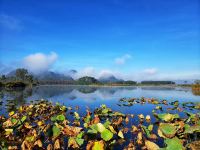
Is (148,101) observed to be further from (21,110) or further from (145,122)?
(21,110)

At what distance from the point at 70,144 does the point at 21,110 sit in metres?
12.6

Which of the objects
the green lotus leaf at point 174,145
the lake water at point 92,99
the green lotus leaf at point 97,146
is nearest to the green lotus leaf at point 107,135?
the green lotus leaf at point 97,146

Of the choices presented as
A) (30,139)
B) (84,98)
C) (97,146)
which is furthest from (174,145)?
(84,98)

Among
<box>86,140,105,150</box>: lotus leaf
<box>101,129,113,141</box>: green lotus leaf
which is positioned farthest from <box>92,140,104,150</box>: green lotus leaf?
<box>101,129,113,141</box>: green lotus leaf

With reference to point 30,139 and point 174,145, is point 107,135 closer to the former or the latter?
point 174,145

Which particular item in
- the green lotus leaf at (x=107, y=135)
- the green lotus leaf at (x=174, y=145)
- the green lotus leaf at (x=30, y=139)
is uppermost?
the green lotus leaf at (x=107, y=135)

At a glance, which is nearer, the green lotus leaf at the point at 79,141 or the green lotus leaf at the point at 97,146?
the green lotus leaf at the point at 97,146

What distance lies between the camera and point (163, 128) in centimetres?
1054

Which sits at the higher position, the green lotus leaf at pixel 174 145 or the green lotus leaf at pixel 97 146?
the green lotus leaf at pixel 97 146

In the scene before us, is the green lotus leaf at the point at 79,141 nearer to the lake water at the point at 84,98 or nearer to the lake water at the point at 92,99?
the lake water at the point at 92,99

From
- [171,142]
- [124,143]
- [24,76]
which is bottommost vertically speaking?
[124,143]

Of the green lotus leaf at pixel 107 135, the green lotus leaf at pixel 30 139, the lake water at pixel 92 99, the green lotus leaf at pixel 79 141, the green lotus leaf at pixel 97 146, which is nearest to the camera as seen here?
the green lotus leaf at pixel 97 146

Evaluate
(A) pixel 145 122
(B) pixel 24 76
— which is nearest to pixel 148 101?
(A) pixel 145 122

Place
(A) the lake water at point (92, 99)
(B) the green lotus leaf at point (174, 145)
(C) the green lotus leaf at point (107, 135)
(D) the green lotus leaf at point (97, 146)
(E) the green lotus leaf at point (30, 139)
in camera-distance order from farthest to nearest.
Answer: (A) the lake water at point (92, 99)
(E) the green lotus leaf at point (30, 139)
(C) the green lotus leaf at point (107, 135)
(B) the green lotus leaf at point (174, 145)
(D) the green lotus leaf at point (97, 146)
